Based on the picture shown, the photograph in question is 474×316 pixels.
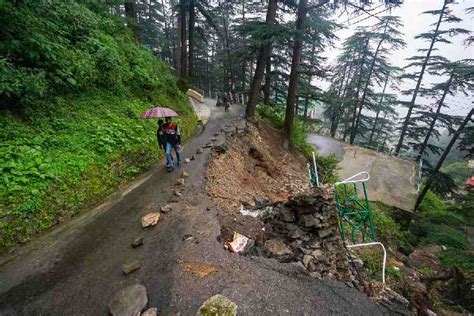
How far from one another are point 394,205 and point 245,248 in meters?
12.3

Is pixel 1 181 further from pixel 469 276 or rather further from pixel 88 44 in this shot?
pixel 469 276

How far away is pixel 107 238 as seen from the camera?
4762mm

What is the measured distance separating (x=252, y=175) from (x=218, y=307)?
6607 millimetres

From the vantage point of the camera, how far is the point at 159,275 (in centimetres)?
363

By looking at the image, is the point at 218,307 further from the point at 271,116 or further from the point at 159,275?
the point at 271,116

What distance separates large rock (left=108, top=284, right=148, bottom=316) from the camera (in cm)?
304

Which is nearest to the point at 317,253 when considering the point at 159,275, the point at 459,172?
the point at 159,275

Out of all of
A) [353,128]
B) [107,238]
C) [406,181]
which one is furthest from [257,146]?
[353,128]

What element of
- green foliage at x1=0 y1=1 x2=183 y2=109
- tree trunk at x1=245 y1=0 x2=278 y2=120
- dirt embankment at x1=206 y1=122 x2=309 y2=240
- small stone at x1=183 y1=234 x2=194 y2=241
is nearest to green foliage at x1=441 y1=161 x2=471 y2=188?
dirt embankment at x1=206 y1=122 x2=309 y2=240

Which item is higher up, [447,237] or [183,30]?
[183,30]

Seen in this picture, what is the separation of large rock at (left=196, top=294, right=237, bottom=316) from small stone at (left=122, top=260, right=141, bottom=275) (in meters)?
1.57

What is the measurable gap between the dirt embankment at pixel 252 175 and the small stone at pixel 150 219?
4.81 feet

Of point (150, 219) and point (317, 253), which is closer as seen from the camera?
point (317, 253)

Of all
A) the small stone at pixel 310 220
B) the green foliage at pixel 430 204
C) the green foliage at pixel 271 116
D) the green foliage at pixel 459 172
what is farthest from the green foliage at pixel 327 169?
the green foliage at pixel 459 172
